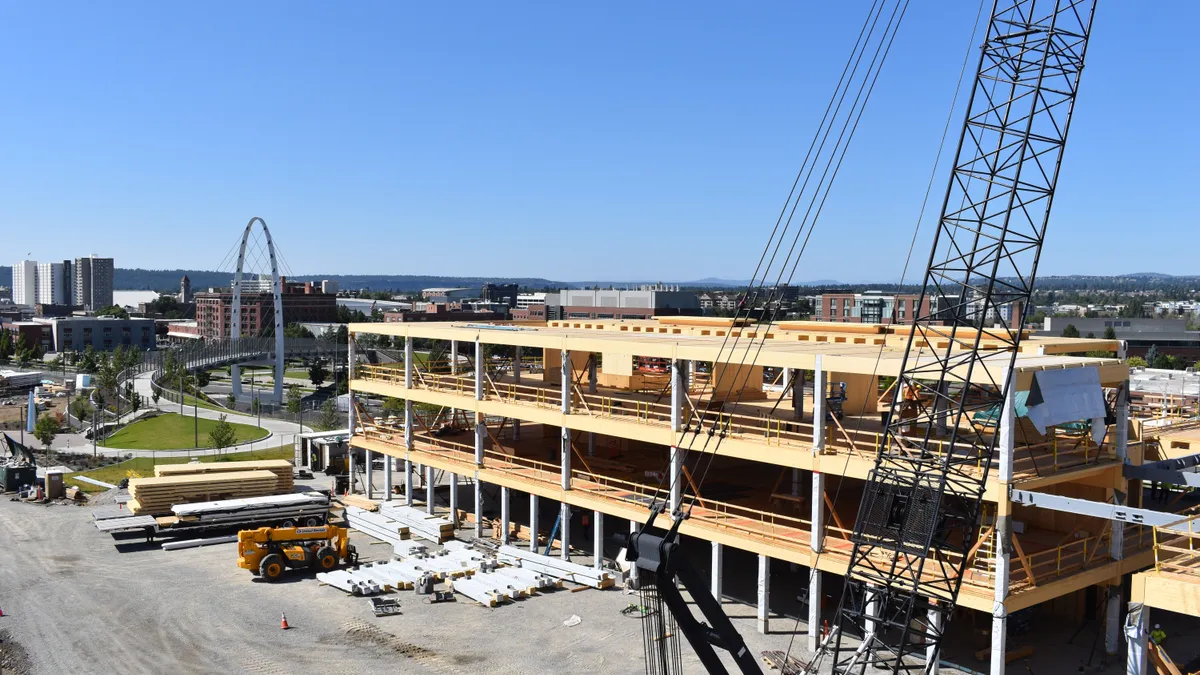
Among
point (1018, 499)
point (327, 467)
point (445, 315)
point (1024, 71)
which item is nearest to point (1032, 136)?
point (1024, 71)

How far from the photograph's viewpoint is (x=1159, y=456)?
35250 mm

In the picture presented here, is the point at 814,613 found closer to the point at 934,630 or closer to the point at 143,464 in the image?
the point at 934,630

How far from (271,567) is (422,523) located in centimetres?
763

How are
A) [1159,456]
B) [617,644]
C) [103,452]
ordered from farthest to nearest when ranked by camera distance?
1. [103,452]
2. [1159,456]
3. [617,644]

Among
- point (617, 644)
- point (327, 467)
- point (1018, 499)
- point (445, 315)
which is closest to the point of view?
point (1018, 499)

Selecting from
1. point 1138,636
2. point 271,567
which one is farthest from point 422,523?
point 1138,636

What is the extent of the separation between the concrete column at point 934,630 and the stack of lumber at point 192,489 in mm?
31480

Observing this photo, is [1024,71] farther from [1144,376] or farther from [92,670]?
[1144,376]

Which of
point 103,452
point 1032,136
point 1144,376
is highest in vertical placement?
point 1032,136

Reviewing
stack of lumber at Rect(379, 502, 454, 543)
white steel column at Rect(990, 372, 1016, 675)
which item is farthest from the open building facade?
stack of lumber at Rect(379, 502, 454, 543)

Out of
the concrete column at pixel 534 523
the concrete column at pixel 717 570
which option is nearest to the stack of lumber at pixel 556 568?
the concrete column at pixel 534 523

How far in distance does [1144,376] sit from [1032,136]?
52.8 m

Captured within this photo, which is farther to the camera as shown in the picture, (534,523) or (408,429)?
(408,429)

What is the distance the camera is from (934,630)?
26.2 meters
